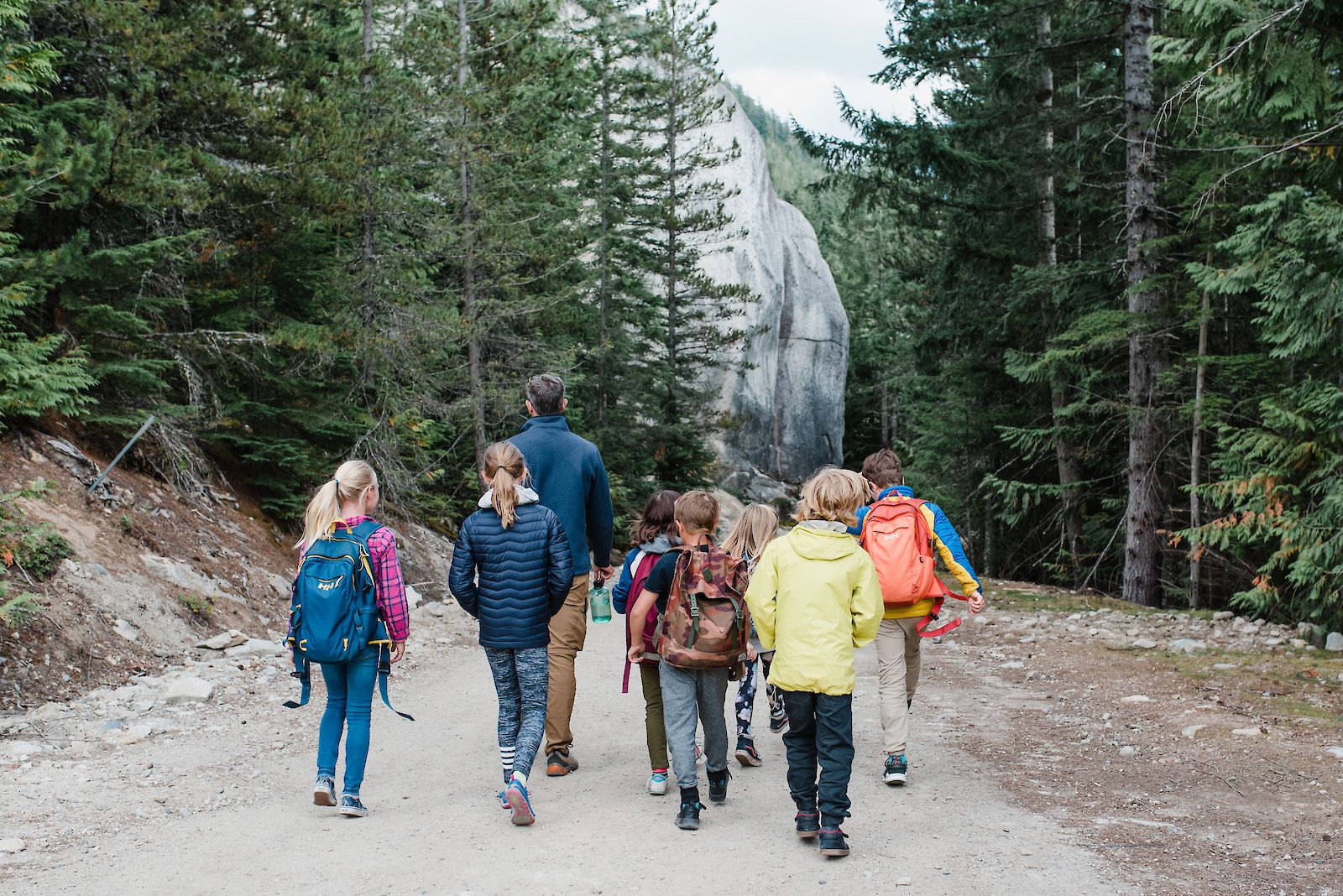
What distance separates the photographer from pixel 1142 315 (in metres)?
13.9

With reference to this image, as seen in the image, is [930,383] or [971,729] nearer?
[971,729]

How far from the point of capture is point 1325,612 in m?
10.5

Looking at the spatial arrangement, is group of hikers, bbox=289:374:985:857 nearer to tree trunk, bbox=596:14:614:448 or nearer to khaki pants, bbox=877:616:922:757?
khaki pants, bbox=877:616:922:757

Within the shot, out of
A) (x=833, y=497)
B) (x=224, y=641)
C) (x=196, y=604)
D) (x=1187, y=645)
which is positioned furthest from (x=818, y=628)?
(x=1187, y=645)

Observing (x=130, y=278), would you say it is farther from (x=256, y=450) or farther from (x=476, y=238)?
(x=476, y=238)

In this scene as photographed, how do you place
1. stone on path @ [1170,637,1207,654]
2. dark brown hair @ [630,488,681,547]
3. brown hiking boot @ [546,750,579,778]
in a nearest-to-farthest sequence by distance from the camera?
1. dark brown hair @ [630,488,681,547]
2. brown hiking boot @ [546,750,579,778]
3. stone on path @ [1170,637,1207,654]

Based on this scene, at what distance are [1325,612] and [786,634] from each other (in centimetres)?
858

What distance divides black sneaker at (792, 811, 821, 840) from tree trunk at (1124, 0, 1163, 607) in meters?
11.2

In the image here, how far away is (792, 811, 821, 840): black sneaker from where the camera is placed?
468 centimetres

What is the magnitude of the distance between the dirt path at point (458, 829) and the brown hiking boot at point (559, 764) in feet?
0.23

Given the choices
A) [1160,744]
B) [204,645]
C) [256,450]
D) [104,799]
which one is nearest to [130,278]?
[256,450]

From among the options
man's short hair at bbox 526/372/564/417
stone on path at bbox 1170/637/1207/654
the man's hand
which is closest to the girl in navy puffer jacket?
man's short hair at bbox 526/372/564/417

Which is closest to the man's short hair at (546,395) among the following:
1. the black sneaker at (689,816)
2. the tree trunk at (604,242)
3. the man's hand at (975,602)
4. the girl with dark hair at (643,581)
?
the girl with dark hair at (643,581)

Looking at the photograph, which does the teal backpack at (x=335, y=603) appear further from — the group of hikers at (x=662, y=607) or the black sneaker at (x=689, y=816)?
the black sneaker at (x=689, y=816)
